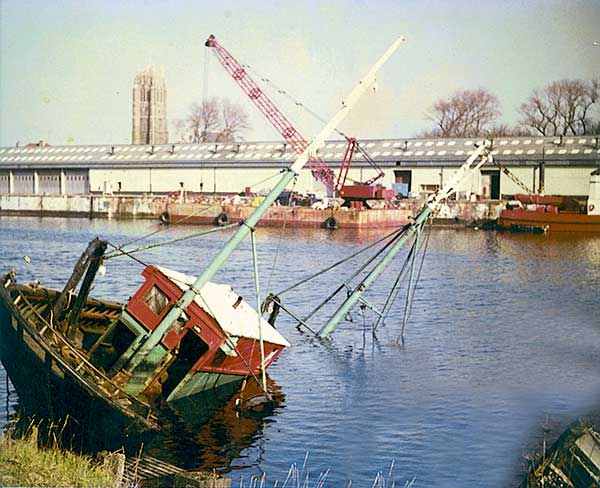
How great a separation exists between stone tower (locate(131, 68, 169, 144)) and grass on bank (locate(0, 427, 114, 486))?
49130mm

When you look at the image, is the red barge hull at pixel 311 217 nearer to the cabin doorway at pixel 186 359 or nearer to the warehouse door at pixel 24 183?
the warehouse door at pixel 24 183

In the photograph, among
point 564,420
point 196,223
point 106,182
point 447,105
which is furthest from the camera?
point 106,182

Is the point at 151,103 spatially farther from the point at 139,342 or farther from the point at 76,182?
the point at 139,342

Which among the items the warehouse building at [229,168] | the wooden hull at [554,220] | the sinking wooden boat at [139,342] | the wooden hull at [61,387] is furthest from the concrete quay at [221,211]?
the wooden hull at [61,387]

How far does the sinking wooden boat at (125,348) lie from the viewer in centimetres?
1510

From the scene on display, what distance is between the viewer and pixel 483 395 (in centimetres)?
1956

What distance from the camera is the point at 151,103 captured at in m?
63.1

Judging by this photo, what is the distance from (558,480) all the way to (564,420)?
6.18 m

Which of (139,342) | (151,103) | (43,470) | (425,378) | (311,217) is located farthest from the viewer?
(311,217)

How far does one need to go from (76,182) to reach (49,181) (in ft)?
8.35

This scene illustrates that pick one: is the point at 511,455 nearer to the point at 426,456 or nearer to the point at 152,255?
the point at 426,456

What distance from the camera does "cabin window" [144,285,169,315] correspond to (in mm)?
16875

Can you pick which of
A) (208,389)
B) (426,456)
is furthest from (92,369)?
(426,456)

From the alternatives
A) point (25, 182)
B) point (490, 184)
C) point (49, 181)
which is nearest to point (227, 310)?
point (490, 184)
